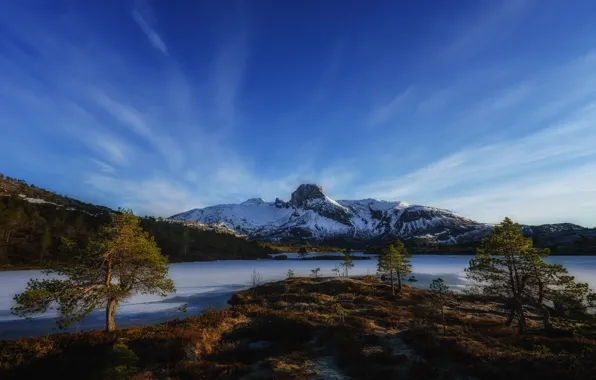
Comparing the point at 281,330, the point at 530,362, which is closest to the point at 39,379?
the point at 281,330

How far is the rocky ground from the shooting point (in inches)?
879

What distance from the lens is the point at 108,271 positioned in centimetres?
3219

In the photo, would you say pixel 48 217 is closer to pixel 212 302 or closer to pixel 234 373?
pixel 212 302

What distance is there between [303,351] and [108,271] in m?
22.1

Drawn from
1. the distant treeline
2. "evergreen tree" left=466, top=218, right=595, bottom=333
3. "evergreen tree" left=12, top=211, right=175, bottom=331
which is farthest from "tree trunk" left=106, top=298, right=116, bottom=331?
the distant treeline

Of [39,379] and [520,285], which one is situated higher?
[520,285]

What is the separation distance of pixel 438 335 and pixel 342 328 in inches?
396

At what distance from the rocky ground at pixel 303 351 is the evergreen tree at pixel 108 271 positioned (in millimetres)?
3811

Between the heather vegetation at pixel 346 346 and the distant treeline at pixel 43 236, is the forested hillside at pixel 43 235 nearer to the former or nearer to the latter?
the distant treeline at pixel 43 236

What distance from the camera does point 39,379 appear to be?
76.9 ft

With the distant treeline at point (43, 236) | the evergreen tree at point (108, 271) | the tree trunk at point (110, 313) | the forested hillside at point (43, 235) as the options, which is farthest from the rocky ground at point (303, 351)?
the distant treeline at point (43, 236)

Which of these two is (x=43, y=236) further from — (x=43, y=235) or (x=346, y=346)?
(x=346, y=346)

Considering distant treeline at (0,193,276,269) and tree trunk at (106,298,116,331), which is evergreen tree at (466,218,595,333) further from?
distant treeline at (0,193,276,269)

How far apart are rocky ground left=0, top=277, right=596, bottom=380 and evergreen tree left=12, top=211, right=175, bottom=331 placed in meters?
3.81
